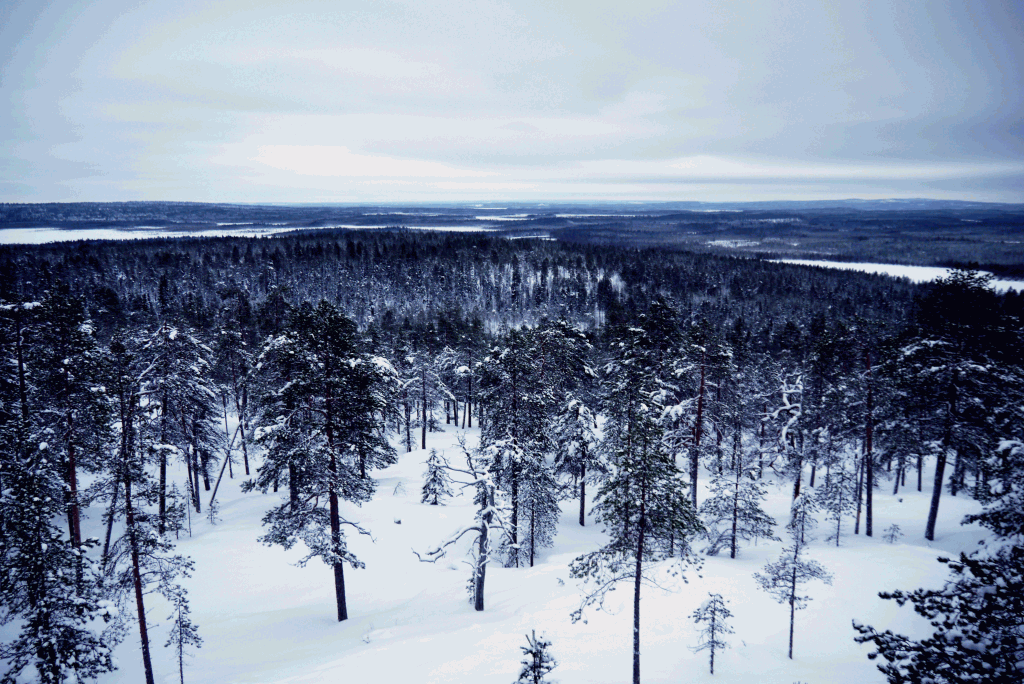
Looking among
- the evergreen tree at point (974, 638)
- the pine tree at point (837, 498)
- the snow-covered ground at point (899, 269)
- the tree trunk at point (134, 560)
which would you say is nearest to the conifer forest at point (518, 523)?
the evergreen tree at point (974, 638)

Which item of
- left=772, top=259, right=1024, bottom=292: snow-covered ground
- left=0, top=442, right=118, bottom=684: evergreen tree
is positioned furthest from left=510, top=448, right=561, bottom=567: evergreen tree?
left=772, top=259, right=1024, bottom=292: snow-covered ground

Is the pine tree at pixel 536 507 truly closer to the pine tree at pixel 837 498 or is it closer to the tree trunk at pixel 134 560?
the tree trunk at pixel 134 560

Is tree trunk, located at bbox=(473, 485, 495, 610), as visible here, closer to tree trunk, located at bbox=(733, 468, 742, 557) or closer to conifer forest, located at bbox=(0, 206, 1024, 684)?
conifer forest, located at bbox=(0, 206, 1024, 684)

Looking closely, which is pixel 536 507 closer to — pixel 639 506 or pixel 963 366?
pixel 639 506

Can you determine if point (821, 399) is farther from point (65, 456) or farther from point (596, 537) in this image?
point (65, 456)

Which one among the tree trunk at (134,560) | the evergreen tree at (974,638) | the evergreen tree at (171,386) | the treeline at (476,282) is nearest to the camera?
the evergreen tree at (974,638)
